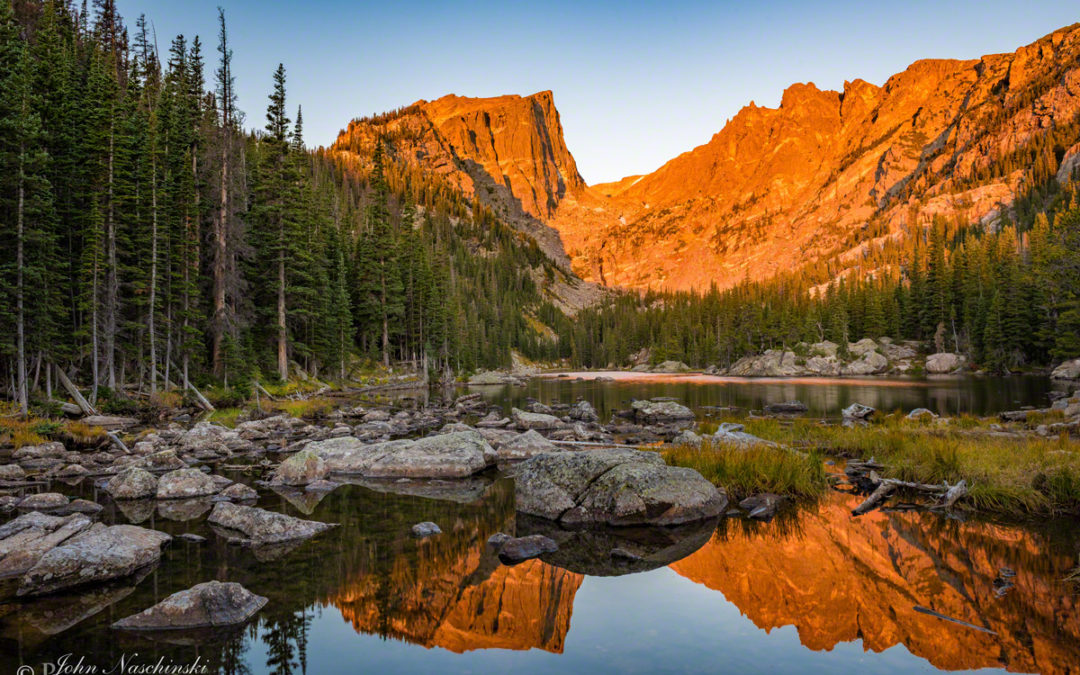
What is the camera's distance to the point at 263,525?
10.6m

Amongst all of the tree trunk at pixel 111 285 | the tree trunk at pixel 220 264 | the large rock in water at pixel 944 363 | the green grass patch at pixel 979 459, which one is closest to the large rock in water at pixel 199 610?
the green grass patch at pixel 979 459

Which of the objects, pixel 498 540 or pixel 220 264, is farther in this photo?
pixel 220 264

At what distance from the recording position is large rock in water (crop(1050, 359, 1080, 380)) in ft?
159

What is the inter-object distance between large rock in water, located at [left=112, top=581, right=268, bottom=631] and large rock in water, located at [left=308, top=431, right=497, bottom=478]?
945 centimetres

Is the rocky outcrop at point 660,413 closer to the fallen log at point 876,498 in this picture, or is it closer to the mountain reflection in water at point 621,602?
the fallen log at point 876,498

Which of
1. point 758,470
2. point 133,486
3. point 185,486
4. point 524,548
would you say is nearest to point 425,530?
point 524,548

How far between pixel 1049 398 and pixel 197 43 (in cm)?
6196

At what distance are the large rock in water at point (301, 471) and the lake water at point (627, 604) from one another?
4245 mm

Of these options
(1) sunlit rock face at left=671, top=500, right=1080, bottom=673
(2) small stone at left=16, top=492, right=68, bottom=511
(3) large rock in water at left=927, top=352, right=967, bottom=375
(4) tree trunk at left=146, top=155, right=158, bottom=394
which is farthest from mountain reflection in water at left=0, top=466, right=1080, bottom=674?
(3) large rock in water at left=927, top=352, right=967, bottom=375

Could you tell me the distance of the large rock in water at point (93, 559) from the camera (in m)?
7.61

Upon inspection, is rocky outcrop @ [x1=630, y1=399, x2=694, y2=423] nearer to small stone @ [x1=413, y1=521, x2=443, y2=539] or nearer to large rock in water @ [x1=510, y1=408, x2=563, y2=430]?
large rock in water @ [x1=510, y1=408, x2=563, y2=430]

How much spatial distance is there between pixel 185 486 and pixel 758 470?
15.3m

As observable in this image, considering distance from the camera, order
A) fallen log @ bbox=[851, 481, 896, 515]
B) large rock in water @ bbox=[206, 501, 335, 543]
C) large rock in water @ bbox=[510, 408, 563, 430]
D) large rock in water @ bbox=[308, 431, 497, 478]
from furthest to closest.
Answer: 1. large rock in water @ bbox=[510, 408, 563, 430]
2. large rock in water @ bbox=[308, 431, 497, 478]
3. fallen log @ bbox=[851, 481, 896, 515]
4. large rock in water @ bbox=[206, 501, 335, 543]

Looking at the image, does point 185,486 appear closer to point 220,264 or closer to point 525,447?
point 525,447
